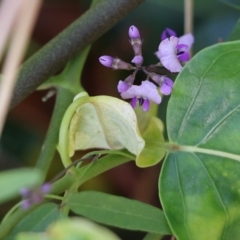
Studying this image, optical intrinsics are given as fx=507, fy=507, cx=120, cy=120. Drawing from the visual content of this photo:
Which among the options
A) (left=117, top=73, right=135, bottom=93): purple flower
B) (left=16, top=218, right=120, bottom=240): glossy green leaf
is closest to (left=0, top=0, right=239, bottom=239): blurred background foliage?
(left=117, top=73, right=135, bottom=93): purple flower

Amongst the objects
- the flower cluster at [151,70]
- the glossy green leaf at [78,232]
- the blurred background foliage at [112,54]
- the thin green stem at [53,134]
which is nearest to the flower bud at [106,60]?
the flower cluster at [151,70]

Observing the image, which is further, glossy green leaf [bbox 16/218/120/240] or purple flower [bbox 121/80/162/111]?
purple flower [bbox 121/80/162/111]

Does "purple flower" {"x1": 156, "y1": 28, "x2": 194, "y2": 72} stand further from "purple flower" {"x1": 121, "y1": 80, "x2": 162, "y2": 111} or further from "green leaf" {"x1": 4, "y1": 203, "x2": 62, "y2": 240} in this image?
"green leaf" {"x1": 4, "y1": 203, "x2": 62, "y2": 240}

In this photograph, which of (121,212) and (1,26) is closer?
(1,26)

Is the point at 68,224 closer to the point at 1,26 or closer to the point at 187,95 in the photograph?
the point at 1,26

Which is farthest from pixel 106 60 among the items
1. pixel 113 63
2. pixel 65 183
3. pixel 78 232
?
pixel 78 232

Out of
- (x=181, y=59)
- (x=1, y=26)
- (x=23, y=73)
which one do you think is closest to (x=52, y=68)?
(x=23, y=73)
